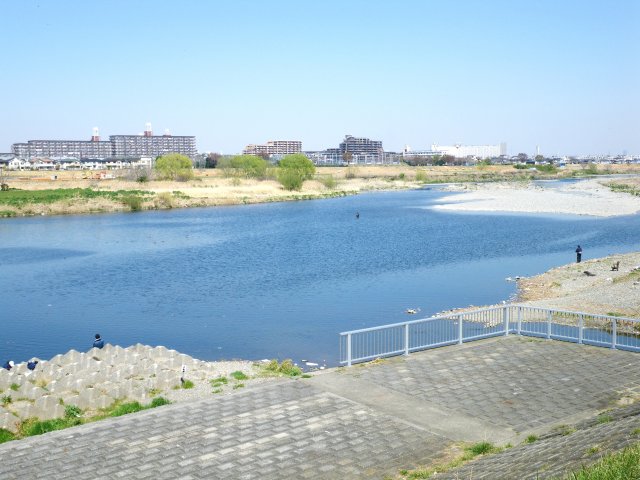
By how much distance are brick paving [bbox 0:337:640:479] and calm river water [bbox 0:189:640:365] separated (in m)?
7.34

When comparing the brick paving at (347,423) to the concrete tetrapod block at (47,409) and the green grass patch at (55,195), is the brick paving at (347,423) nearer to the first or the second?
the concrete tetrapod block at (47,409)

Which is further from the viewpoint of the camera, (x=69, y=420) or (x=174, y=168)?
(x=174, y=168)

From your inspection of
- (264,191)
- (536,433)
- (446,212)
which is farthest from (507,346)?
(264,191)

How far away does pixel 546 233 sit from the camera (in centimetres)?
5828

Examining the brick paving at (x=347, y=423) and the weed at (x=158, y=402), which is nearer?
the brick paving at (x=347, y=423)

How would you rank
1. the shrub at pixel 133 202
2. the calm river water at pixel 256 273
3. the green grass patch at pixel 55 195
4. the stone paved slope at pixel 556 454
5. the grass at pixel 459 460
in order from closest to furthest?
the stone paved slope at pixel 556 454 → the grass at pixel 459 460 → the calm river water at pixel 256 273 → the green grass patch at pixel 55 195 → the shrub at pixel 133 202

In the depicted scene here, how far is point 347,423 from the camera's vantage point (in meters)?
12.8

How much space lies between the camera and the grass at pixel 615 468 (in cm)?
715

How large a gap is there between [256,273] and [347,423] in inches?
1119

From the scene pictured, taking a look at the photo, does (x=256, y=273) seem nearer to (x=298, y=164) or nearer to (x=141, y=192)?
(x=141, y=192)

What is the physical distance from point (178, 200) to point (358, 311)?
69573mm

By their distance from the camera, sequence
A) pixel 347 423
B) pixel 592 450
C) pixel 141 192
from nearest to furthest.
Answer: pixel 592 450
pixel 347 423
pixel 141 192

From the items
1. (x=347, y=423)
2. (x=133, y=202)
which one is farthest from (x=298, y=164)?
(x=347, y=423)

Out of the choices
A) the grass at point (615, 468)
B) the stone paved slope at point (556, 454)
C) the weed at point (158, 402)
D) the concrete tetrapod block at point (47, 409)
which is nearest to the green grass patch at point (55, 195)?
the concrete tetrapod block at point (47, 409)
